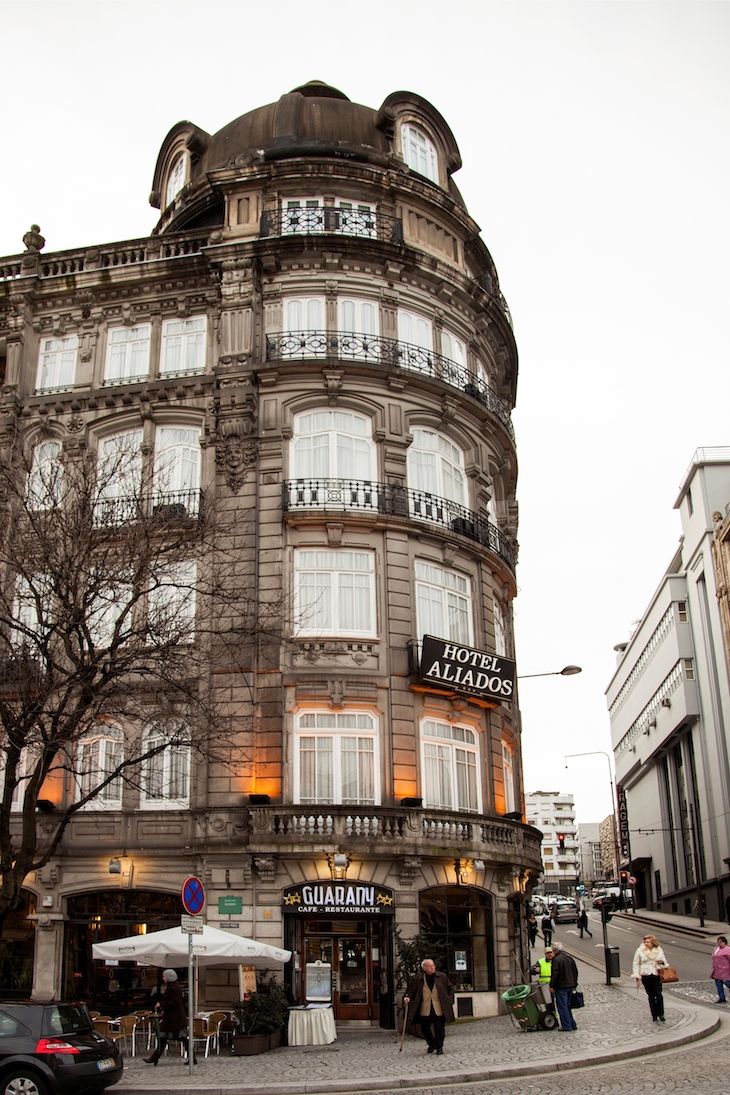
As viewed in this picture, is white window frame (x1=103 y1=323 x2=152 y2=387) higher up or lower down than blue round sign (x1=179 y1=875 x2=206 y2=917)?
higher up

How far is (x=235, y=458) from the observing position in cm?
2809

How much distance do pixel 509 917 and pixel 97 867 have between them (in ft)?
37.1

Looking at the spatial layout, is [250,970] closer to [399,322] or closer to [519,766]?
[519,766]

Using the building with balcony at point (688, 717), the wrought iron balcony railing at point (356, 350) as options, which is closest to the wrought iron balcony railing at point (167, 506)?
the wrought iron balcony railing at point (356, 350)

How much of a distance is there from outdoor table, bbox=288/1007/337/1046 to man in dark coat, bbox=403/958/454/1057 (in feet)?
9.55

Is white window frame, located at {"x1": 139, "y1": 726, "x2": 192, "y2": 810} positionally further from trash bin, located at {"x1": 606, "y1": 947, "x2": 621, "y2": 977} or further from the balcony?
trash bin, located at {"x1": 606, "y1": 947, "x2": 621, "y2": 977}

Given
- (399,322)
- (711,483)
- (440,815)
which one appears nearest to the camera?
(440,815)

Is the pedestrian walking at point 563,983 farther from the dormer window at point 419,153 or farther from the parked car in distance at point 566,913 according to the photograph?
the parked car in distance at point 566,913

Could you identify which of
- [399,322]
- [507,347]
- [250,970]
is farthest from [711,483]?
[250,970]

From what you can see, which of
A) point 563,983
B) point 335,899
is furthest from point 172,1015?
point 563,983

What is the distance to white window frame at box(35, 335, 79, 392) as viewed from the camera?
3111 cm

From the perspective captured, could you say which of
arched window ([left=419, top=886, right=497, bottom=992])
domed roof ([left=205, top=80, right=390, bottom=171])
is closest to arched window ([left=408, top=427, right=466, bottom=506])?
domed roof ([left=205, top=80, right=390, bottom=171])

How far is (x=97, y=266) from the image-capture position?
31.5 m

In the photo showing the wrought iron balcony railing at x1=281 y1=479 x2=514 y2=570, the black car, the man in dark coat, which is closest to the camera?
the black car
